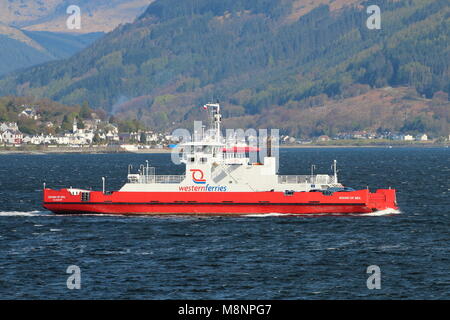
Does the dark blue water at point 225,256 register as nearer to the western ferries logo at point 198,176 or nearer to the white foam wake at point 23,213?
the white foam wake at point 23,213

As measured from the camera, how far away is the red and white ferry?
74.2 metres

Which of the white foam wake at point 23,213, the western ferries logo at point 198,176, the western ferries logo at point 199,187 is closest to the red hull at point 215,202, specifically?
the western ferries logo at point 199,187

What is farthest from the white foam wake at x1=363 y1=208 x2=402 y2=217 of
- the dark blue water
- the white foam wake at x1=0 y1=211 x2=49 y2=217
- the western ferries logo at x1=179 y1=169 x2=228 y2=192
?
the white foam wake at x1=0 y1=211 x2=49 y2=217

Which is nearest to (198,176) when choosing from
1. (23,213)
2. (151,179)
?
(151,179)

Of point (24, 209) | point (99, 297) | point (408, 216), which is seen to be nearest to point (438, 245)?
point (408, 216)

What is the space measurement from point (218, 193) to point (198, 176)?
2.21 m

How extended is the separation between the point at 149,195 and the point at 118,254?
17.0 m

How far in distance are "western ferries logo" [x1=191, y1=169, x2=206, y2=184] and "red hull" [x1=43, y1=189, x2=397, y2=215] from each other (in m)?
1.02

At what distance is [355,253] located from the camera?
5869 centimetres

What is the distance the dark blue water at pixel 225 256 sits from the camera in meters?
48.2

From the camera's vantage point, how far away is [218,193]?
74562 mm

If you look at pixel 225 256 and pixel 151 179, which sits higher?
pixel 151 179

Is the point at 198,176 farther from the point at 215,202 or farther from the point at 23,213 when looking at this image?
the point at 23,213
